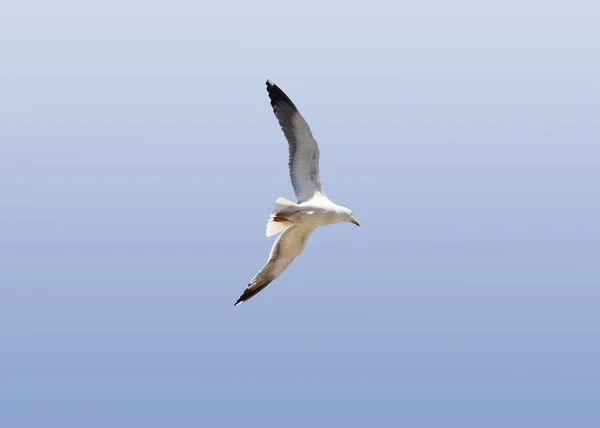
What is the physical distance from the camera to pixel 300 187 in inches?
561

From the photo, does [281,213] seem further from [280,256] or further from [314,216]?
[280,256]

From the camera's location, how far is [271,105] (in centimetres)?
1412

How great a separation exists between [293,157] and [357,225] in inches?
55.9

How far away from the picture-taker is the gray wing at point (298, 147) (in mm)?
13992

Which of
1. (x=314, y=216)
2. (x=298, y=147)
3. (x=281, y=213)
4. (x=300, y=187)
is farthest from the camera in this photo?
(x=300, y=187)

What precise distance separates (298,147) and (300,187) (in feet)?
1.99

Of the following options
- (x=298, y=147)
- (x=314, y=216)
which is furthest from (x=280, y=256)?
(x=298, y=147)

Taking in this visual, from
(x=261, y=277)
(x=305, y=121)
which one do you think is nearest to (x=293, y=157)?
(x=305, y=121)

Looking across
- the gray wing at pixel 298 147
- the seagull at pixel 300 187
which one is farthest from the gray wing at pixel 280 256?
the gray wing at pixel 298 147

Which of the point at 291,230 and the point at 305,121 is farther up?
the point at 305,121

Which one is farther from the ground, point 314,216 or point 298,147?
point 298,147

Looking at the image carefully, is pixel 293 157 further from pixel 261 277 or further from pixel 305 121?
pixel 261 277

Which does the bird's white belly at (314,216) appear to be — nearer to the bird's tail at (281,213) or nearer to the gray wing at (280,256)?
the bird's tail at (281,213)

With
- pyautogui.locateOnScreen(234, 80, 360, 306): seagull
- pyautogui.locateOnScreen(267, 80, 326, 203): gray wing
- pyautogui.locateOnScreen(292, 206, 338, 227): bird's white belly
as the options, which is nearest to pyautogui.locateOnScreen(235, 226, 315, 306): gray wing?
pyautogui.locateOnScreen(234, 80, 360, 306): seagull
